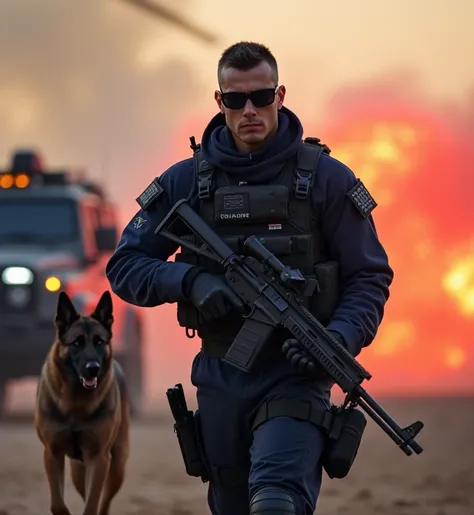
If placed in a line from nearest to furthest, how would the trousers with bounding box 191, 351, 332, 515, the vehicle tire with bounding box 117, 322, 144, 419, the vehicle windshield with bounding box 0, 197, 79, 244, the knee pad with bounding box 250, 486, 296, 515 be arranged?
the knee pad with bounding box 250, 486, 296, 515
the trousers with bounding box 191, 351, 332, 515
the vehicle windshield with bounding box 0, 197, 79, 244
the vehicle tire with bounding box 117, 322, 144, 419

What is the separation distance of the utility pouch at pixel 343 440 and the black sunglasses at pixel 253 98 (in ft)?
3.48

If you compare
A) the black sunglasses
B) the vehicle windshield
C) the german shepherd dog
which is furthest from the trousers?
the vehicle windshield

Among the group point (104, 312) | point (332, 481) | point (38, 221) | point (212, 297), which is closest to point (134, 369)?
point (38, 221)

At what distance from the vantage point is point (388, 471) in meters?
11.9

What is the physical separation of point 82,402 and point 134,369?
1051 cm

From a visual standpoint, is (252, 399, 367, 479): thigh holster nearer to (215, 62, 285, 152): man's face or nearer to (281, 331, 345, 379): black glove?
(281, 331, 345, 379): black glove

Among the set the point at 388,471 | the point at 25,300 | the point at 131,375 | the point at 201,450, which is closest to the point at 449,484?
the point at 388,471

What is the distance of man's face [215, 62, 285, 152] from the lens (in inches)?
204

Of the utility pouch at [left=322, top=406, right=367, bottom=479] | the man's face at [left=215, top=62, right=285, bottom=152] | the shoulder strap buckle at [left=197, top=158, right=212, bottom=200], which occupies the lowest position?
the utility pouch at [left=322, top=406, right=367, bottom=479]

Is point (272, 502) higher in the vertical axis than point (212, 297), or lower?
lower

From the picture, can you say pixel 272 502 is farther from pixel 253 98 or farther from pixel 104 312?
pixel 104 312

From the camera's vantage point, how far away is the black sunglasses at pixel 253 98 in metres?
5.17

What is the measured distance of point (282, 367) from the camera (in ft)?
16.9

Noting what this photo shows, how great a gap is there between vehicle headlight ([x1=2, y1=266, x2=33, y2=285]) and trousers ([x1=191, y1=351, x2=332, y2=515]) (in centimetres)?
1098
